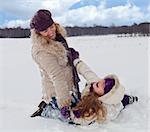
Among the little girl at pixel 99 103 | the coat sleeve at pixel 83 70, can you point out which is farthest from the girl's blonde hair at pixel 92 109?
the coat sleeve at pixel 83 70

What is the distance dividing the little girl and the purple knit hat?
390 mm

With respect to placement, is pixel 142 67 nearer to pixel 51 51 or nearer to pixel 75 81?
pixel 75 81

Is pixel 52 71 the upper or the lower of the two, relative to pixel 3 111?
upper

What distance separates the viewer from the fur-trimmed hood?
2.00 meters

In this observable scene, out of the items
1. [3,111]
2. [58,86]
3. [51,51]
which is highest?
[51,51]

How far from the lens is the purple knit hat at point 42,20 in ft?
6.51

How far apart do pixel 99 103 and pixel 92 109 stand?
0.15 feet

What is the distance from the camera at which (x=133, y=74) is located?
277cm

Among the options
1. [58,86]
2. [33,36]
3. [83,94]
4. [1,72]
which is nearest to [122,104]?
[83,94]

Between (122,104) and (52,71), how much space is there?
0.44 metres

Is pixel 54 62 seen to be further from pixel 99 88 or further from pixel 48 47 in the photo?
pixel 99 88

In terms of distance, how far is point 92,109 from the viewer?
2.01 meters

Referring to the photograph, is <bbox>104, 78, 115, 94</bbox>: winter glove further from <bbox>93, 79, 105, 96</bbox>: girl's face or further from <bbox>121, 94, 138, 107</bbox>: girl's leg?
<bbox>121, 94, 138, 107</bbox>: girl's leg

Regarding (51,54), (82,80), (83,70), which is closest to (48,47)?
(51,54)
